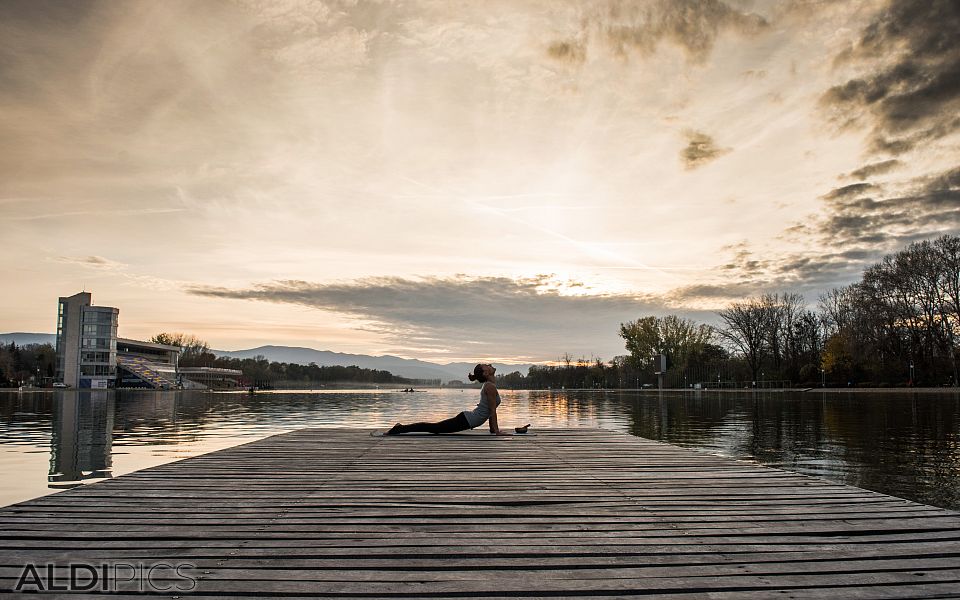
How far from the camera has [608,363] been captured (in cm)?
14388

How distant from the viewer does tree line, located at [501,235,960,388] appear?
62.8 meters

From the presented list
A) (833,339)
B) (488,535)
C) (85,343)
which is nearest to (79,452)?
(488,535)

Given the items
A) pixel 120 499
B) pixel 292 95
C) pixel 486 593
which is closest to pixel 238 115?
pixel 292 95

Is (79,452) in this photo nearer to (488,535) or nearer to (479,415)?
(479,415)

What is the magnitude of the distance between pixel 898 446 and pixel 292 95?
22.7m

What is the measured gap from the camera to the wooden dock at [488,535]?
3539 mm

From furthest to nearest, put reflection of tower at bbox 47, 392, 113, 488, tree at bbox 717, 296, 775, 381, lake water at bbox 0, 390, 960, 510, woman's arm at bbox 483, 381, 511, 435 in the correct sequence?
tree at bbox 717, 296, 775, 381 → reflection of tower at bbox 47, 392, 113, 488 → woman's arm at bbox 483, 381, 511, 435 → lake water at bbox 0, 390, 960, 510

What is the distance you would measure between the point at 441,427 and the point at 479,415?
88 centimetres

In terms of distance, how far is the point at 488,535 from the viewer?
4547 millimetres

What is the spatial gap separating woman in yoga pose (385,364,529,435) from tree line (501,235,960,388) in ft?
216

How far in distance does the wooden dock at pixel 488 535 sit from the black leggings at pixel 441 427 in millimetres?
3966

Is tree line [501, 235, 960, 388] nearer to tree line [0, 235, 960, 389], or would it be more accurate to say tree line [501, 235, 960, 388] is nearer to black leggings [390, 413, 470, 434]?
tree line [0, 235, 960, 389]

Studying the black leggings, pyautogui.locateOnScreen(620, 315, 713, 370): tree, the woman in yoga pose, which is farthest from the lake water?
pyautogui.locateOnScreen(620, 315, 713, 370): tree

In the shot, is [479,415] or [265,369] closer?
[479,415]
